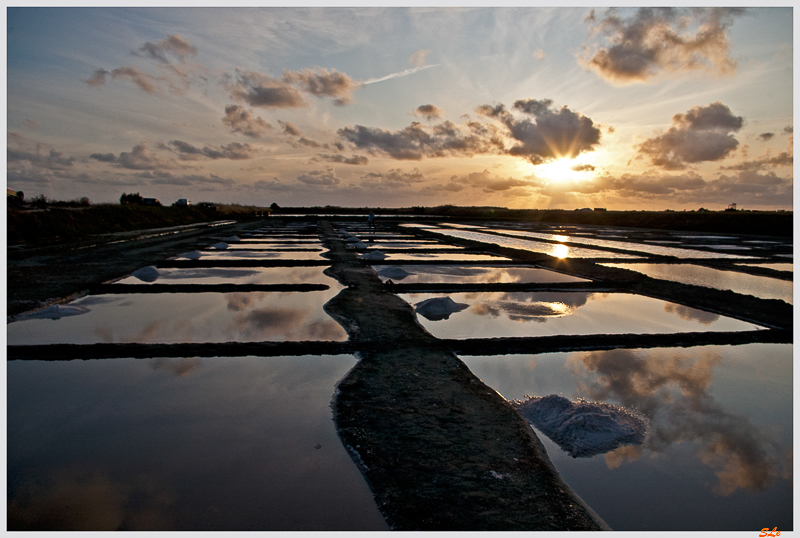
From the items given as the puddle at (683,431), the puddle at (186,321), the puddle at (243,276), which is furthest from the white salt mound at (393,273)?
the puddle at (683,431)

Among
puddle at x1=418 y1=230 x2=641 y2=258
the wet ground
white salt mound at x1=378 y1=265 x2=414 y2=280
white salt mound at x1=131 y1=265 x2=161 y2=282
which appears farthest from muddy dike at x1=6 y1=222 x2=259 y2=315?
puddle at x1=418 y1=230 x2=641 y2=258

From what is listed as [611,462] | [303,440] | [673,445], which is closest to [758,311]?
[673,445]

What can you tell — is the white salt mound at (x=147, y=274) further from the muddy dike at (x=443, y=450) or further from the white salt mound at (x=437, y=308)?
the muddy dike at (x=443, y=450)

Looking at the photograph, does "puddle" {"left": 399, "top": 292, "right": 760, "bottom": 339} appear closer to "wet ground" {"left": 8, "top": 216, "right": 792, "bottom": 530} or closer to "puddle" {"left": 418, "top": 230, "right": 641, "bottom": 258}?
"wet ground" {"left": 8, "top": 216, "right": 792, "bottom": 530}

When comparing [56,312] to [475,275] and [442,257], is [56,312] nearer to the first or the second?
[475,275]

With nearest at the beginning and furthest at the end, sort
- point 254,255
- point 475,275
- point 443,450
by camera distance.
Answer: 1. point 443,450
2. point 475,275
3. point 254,255

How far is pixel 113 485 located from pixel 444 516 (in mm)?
2039

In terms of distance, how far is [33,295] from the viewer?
812cm

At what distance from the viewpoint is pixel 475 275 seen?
1183 cm

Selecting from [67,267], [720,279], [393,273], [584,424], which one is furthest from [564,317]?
[67,267]

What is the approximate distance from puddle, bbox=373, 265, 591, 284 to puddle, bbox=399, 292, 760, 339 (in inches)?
62.6

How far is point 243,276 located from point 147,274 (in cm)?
224

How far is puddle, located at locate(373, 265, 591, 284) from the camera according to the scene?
1088 cm

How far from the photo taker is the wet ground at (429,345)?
2615mm
